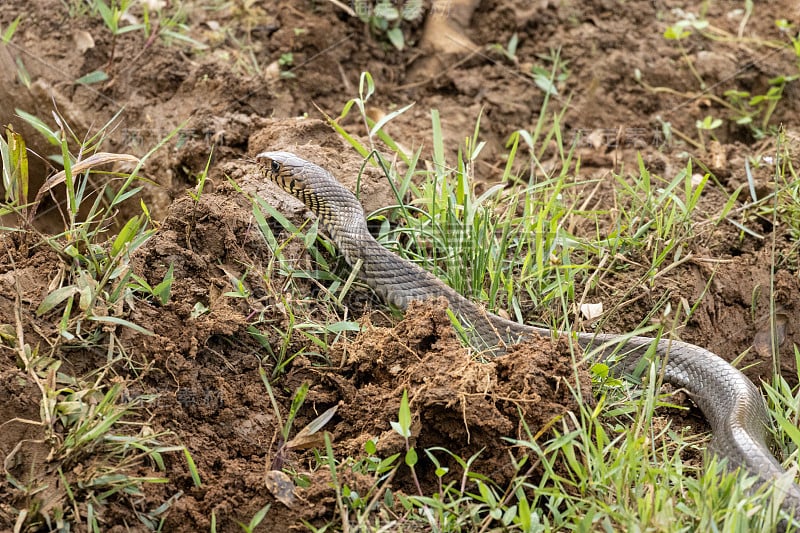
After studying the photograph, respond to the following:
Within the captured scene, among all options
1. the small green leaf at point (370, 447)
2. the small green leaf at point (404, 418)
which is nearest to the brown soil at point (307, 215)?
the small green leaf at point (370, 447)

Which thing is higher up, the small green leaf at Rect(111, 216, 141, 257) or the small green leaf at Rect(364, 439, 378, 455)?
the small green leaf at Rect(111, 216, 141, 257)

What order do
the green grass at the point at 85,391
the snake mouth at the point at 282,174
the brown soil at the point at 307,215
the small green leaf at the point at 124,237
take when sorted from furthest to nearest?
the snake mouth at the point at 282,174
the small green leaf at the point at 124,237
the brown soil at the point at 307,215
the green grass at the point at 85,391

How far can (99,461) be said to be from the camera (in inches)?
123

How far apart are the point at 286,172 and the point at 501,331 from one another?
1.50 metres

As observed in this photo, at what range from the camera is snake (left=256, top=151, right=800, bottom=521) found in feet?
12.7

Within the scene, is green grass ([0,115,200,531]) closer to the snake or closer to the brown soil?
the brown soil

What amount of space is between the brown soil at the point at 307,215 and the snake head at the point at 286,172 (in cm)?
9

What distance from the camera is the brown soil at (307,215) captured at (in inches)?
131

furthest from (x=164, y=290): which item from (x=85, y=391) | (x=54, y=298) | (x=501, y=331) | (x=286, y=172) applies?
(x=501, y=331)

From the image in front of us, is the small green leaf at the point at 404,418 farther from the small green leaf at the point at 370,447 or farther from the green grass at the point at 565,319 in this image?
the small green leaf at the point at 370,447

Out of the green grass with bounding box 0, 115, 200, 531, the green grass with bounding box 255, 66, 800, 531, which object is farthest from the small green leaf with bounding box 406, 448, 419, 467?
the green grass with bounding box 0, 115, 200, 531

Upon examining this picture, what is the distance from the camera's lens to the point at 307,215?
483 centimetres

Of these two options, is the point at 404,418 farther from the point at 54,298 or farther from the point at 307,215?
the point at 307,215

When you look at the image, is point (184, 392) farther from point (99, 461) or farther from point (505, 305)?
point (505, 305)
